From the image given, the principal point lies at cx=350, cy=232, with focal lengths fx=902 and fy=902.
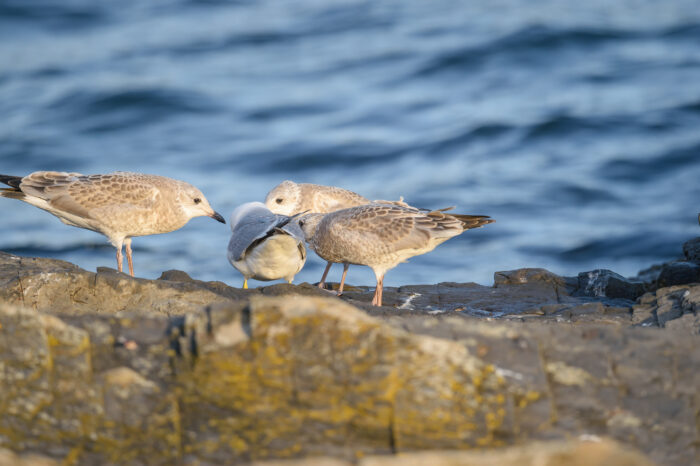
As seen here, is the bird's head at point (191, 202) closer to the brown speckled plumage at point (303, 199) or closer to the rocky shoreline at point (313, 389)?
the brown speckled plumage at point (303, 199)

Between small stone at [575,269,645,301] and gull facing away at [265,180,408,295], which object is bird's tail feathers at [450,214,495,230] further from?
gull facing away at [265,180,408,295]

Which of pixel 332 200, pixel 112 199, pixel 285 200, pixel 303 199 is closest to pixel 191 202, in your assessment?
pixel 112 199

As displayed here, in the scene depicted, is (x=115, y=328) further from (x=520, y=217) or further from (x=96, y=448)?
(x=520, y=217)

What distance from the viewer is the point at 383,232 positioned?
27.1ft

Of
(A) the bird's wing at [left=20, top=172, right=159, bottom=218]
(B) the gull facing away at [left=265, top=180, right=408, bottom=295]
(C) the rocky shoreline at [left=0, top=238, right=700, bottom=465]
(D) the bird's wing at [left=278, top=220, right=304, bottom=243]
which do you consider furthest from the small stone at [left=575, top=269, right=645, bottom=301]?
(A) the bird's wing at [left=20, top=172, right=159, bottom=218]

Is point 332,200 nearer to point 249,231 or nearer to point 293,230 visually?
point 249,231

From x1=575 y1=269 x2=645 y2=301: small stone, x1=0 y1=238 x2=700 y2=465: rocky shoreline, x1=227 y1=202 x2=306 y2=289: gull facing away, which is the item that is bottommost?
x1=0 y1=238 x2=700 y2=465: rocky shoreline

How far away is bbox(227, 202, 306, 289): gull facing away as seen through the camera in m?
7.86

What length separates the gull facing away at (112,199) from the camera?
8.68 metres

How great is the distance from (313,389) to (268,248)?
4.00 m

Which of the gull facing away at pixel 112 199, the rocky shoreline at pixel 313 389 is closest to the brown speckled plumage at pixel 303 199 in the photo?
the gull facing away at pixel 112 199

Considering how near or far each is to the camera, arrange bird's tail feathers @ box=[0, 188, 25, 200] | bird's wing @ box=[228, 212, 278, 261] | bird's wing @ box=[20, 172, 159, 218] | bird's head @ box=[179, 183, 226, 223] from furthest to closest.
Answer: bird's head @ box=[179, 183, 226, 223], bird's tail feathers @ box=[0, 188, 25, 200], bird's wing @ box=[20, 172, 159, 218], bird's wing @ box=[228, 212, 278, 261]

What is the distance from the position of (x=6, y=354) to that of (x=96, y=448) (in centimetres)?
61

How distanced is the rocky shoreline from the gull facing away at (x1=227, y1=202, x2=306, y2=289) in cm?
354
